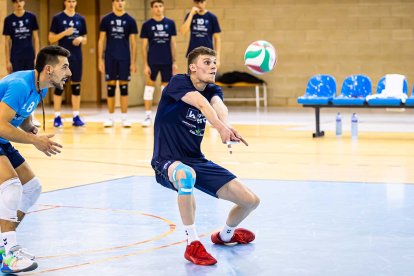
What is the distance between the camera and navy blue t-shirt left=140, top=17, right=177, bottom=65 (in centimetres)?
1526

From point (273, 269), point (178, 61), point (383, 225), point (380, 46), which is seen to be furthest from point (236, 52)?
point (273, 269)

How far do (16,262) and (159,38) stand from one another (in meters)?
10.7

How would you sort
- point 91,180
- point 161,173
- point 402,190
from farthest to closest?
point 91,180 < point 402,190 < point 161,173

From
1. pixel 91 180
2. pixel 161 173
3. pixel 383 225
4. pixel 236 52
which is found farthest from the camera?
pixel 236 52

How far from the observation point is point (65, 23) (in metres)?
15.2

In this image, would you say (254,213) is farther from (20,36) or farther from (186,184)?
(20,36)

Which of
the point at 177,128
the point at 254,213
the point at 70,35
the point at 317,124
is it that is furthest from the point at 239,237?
the point at 70,35

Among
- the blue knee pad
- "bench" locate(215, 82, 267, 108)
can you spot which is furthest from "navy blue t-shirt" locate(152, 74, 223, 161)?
"bench" locate(215, 82, 267, 108)

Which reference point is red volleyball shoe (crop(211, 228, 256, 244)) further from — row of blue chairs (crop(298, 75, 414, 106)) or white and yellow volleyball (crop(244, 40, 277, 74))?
row of blue chairs (crop(298, 75, 414, 106))

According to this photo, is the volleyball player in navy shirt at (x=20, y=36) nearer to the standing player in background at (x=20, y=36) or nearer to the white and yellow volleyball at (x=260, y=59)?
the standing player in background at (x=20, y=36)

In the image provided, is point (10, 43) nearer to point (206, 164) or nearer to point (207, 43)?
point (207, 43)

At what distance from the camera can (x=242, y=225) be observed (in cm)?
641

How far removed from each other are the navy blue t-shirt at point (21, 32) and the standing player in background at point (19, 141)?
411 inches

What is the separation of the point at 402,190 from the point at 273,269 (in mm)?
Result: 3391
